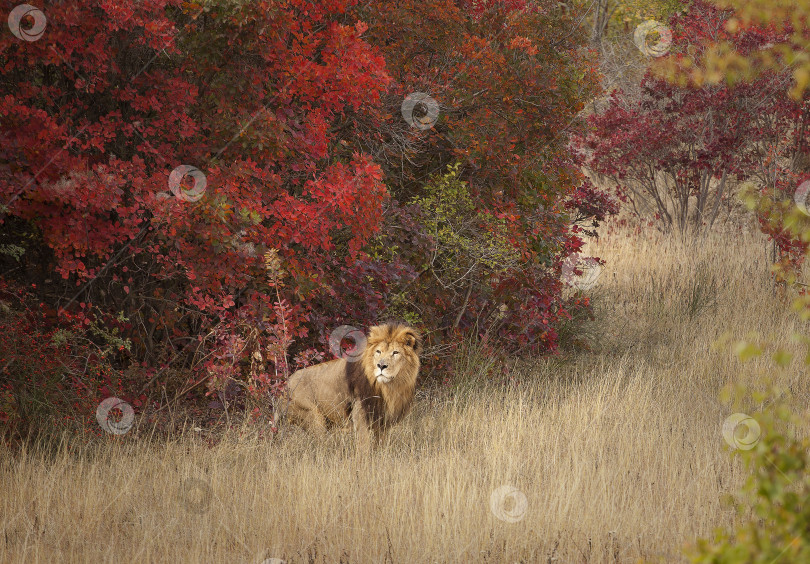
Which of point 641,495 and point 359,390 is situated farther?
point 359,390

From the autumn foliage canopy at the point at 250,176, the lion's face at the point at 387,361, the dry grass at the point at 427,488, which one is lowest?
the dry grass at the point at 427,488

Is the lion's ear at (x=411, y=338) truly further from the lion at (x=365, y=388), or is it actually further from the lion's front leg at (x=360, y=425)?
the lion's front leg at (x=360, y=425)

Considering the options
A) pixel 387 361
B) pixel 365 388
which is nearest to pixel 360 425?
pixel 365 388

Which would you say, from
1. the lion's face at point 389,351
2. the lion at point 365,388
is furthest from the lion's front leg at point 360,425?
the lion's face at point 389,351

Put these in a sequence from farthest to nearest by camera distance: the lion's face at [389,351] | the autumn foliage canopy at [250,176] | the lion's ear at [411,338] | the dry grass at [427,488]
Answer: the lion's ear at [411,338], the lion's face at [389,351], the autumn foliage canopy at [250,176], the dry grass at [427,488]

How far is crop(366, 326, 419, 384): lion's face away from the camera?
6277mm

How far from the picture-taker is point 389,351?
630cm

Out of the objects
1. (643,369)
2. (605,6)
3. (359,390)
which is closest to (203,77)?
(359,390)

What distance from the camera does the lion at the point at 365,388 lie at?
634 centimetres

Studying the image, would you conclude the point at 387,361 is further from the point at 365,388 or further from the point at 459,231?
the point at 459,231

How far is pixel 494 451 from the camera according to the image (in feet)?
20.6

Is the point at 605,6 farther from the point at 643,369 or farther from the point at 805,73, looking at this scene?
the point at 805,73

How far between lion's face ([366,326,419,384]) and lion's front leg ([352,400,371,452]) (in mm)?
247

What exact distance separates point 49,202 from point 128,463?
2014 mm
